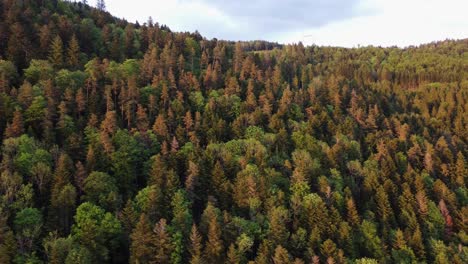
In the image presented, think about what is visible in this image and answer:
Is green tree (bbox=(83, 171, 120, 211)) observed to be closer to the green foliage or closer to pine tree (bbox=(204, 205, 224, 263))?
pine tree (bbox=(204, 205, 224, 263))

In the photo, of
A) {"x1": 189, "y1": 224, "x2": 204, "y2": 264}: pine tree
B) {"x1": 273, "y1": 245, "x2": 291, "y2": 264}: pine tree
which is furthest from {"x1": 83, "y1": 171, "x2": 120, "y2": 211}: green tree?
{"x1": 273, "y1": 245, "x2": 291, "y2": 264}: pine tree

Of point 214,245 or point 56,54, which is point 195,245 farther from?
point 56,54

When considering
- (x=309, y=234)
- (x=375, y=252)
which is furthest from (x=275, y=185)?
A: (x=375, y=252)

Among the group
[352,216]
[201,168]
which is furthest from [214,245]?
[352,216]

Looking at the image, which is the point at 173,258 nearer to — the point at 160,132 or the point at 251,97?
the point at 160,132

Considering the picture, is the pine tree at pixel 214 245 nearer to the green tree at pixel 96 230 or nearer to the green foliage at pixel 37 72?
the green tree at pixel 96 230

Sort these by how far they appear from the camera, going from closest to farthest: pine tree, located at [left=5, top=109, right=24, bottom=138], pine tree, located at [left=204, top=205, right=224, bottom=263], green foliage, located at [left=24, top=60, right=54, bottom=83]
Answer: pine tree, located at [left=204, top=205, right=224, bottom=263]
pine tree, located at [left=5, top=109, right=24, bottom=138]
green foliage, located at [left=24, top=60, right=54, bottom=83]

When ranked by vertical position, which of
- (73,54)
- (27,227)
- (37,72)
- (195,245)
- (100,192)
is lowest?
(195,245)

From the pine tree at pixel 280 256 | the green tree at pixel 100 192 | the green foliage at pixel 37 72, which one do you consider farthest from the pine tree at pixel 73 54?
the pine tree at pixel 280 256
